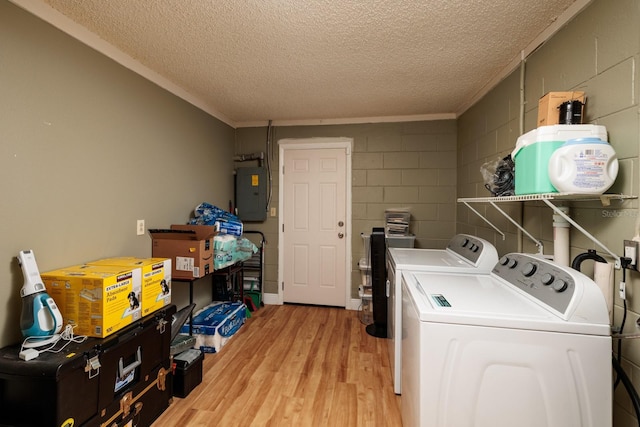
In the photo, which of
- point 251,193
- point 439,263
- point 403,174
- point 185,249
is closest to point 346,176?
point 403,174

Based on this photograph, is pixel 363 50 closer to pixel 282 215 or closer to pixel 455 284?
pixel 455 284

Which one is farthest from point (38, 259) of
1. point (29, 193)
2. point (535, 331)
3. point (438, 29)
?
point (438, 29)


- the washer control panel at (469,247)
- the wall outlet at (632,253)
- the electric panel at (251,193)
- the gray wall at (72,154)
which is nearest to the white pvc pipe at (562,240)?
the wall outlet at (632,253)

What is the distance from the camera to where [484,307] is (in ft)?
3.41

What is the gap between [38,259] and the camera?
4.73ft

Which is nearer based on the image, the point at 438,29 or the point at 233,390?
the point at 438,29

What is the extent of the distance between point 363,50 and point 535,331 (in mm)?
1890

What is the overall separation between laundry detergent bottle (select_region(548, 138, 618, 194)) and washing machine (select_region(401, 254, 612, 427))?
1.10 ft

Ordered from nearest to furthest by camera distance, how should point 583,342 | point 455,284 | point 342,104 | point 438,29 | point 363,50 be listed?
point 583,342 → point 455,284 → point 438,29 → point 363,50 → point 342,104

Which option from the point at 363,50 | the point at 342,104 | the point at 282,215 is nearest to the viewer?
the point at 363,50

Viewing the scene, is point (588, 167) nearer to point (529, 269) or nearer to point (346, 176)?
point (529, 269)

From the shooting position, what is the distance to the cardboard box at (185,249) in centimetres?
219

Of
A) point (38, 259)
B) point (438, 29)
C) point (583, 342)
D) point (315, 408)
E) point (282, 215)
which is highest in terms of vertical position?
point (438, 29)

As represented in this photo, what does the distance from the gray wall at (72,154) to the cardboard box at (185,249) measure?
107mm
